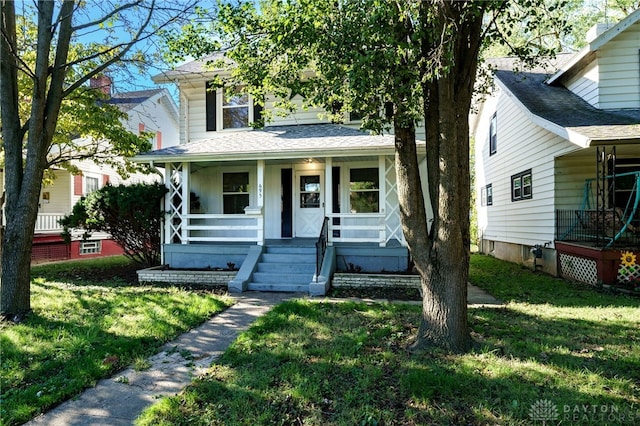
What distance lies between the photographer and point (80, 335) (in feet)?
15.2

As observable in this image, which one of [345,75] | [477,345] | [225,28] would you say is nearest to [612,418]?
[477,345]

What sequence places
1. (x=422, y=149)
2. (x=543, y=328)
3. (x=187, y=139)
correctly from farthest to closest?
(x=187, y=139), (x=422, y=149), (x=543, y=328)

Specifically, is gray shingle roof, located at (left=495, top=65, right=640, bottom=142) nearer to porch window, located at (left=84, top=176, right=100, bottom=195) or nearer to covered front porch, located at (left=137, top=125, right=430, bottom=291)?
covered front porch, located at (left=137, top=125, right=430, bottom=291)

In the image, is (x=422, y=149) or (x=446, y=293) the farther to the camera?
(x=422, y=149)

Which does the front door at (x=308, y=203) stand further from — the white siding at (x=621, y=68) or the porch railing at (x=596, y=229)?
the white siding at (x=621, y=68)

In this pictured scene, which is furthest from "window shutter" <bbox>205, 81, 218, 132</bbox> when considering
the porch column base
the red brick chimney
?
the porch column base

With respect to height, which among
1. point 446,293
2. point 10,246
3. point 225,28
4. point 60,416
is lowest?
point 60,416

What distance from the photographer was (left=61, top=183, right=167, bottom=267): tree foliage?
9.12 meters

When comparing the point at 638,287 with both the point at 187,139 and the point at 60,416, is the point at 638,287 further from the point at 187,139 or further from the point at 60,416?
the point at 187,139

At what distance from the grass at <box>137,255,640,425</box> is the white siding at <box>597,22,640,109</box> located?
6.84 m

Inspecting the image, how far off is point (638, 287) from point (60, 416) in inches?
380

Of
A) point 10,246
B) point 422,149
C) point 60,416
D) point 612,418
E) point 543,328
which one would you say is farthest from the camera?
point 422,149

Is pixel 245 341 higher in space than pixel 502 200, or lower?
lower

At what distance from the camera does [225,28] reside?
515 cm
